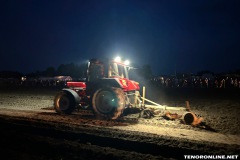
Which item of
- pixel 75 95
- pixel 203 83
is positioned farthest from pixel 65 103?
pixel 203 83

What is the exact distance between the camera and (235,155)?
548 centimetres

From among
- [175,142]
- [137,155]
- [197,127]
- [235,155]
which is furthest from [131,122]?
[235,155]

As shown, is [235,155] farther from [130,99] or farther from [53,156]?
[130,99]

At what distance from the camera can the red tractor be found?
10.0m

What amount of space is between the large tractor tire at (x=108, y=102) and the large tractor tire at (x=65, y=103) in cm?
123

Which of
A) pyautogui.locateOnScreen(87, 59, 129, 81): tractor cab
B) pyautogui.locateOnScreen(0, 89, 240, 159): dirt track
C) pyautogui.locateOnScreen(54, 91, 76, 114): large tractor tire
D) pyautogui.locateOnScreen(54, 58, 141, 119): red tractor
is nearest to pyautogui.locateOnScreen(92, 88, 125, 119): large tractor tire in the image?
pyautogui.locateOnScreen(54, 58, 141, 119): red tractor

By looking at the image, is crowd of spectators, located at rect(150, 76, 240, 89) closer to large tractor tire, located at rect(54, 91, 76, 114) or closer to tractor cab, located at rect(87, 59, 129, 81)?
tractor cab, located at rect(87, 59, 129, 81)

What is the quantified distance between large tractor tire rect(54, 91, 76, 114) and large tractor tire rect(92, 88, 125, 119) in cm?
123

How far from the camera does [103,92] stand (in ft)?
34.0

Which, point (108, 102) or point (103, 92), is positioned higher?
point (103, 92)

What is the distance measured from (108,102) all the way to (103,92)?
0.49 meters

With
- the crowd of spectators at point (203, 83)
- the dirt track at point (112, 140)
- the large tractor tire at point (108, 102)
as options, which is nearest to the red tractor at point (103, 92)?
the large tractor tire at point (108, 102)

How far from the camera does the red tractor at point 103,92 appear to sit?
10.0 m

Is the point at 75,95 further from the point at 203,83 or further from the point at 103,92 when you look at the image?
the point at 203,83
